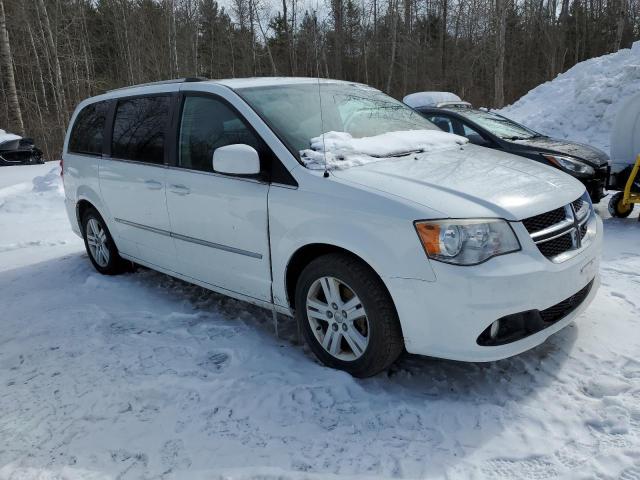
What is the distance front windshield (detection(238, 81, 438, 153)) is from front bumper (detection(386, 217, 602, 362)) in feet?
4.06

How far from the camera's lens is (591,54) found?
32.8m

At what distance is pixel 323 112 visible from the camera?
3717 mm

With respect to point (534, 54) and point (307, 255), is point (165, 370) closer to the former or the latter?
point (307, 255)

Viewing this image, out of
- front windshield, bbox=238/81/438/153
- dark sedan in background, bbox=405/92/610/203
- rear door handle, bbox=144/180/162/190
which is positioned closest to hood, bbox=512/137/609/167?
dark sedan in background, bbox=405/92/610/203

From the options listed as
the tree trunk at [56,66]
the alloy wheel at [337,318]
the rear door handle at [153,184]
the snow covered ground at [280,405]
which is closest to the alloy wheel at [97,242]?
the snow covered ground at [280,405]

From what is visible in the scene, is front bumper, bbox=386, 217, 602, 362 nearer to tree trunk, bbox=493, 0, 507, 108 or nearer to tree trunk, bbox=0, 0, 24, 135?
tree trunk, bbox=0, 0, 24, 135

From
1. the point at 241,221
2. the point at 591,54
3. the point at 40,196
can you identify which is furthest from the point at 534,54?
the point at 241,221

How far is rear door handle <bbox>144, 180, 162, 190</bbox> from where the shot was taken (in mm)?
4125

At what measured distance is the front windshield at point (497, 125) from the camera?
7.33 meters

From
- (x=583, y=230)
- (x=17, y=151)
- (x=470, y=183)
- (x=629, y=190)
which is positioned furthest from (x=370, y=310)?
(x=17, y=151)

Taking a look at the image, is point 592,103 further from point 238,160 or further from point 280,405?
point 280,405

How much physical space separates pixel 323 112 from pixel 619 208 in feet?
16.1

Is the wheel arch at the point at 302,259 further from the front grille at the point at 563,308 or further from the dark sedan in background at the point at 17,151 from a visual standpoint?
the dark sedan in background at the point at 17,151

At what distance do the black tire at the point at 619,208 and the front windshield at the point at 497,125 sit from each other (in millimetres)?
1429
